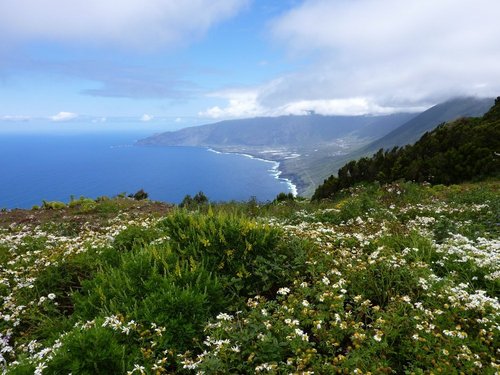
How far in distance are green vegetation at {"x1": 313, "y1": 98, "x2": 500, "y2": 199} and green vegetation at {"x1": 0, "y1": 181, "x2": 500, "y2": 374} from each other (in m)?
17.4

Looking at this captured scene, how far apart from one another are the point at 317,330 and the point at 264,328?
71cm

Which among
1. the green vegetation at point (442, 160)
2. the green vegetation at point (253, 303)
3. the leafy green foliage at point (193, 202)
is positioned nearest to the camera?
the green vegetation at point (253, 303)

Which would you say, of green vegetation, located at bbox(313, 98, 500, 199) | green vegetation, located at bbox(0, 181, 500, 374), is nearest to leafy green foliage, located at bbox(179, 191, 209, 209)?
green vegetation, located at bbox(313, 98, 500, 199)

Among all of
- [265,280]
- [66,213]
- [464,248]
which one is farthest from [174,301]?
[66,213]

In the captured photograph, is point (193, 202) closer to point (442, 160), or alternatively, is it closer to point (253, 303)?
point (253, 303)

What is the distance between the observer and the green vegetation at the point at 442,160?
2450 cm

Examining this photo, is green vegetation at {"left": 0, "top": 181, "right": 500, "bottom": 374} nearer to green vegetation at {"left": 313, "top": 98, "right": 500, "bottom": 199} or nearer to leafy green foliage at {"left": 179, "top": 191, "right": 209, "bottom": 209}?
leafy green foliage at {"left": 179, "top": 191, "right": 209, "bottom": 209}

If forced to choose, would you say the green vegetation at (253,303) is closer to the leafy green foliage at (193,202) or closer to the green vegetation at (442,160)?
the leafy green foliage at (193,202)

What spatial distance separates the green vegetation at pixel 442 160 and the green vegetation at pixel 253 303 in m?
17.4

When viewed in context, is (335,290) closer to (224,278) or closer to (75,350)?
(224,278)

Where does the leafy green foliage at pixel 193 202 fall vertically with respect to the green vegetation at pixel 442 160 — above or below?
below

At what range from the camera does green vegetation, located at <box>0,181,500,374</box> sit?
13.4 ft

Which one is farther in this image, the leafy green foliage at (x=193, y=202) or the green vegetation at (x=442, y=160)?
the green vegetation at (x=442, y=160)

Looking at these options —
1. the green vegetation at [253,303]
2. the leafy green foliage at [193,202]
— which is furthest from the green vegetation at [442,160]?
the green vegetation at [253,303]
